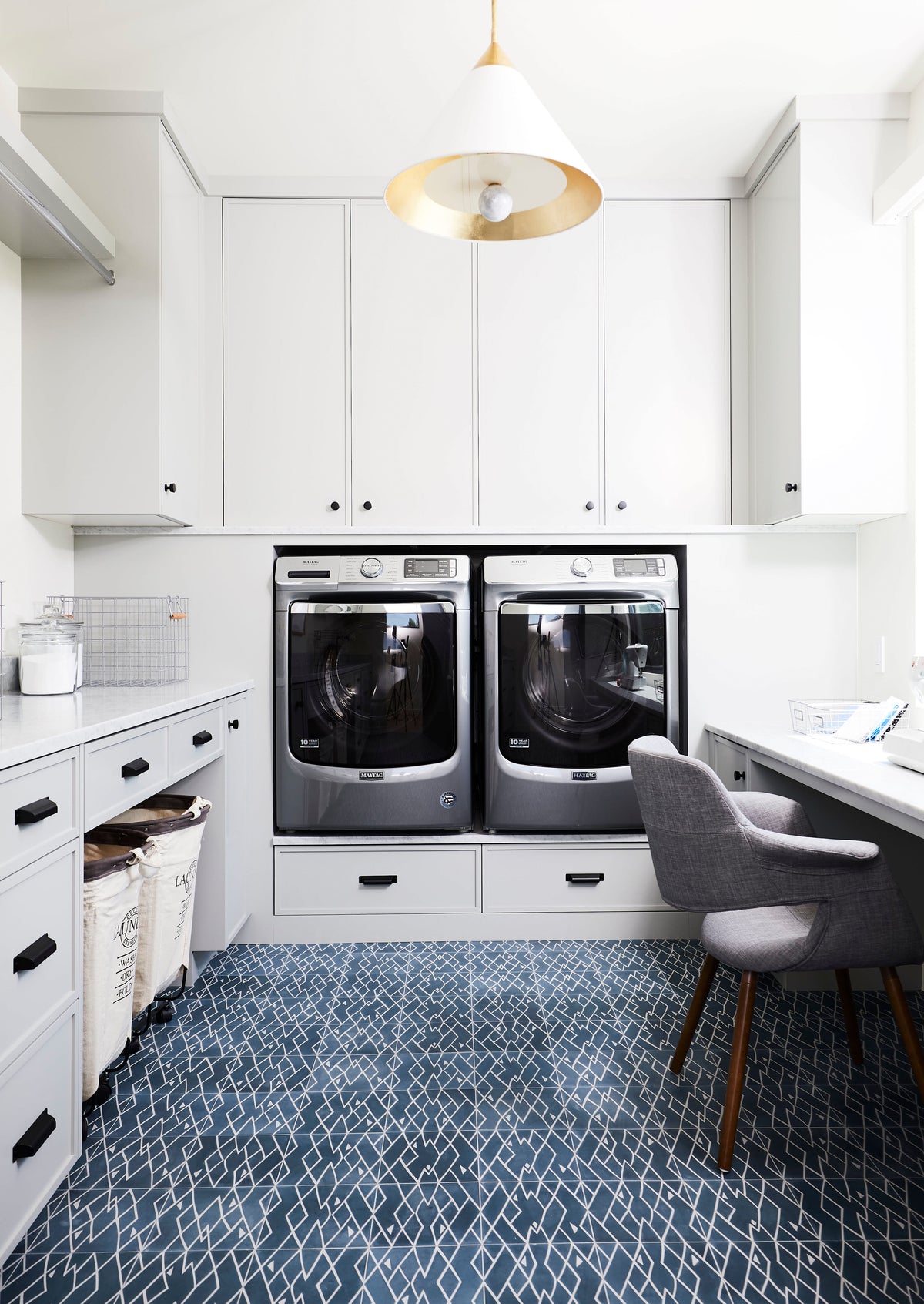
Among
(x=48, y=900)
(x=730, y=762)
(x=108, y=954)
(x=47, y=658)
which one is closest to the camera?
(x=48, y=900)

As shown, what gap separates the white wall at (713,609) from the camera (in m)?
2.60

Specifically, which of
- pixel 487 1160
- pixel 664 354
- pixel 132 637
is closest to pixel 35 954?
pixel 487 1160

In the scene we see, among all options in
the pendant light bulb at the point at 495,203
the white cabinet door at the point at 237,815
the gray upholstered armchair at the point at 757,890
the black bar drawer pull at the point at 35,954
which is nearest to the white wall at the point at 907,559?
the gray upholstered armchair at the point at 757,890

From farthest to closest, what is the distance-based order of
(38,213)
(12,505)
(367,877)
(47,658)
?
(367,877) → (12,505) → (47,658) → (38,213)

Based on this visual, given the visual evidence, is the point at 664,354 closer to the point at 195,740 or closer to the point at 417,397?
the point at 417,397

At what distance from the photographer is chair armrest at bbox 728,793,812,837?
6.03 feet

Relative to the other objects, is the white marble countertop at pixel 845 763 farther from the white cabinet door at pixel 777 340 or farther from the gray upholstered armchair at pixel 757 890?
the white cabinet door at pixel 777 340

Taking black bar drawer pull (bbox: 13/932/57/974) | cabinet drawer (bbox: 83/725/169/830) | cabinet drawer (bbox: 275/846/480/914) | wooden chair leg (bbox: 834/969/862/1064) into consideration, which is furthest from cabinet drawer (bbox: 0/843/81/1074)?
wooden chair leg (bbox: 834/969/862/1064)

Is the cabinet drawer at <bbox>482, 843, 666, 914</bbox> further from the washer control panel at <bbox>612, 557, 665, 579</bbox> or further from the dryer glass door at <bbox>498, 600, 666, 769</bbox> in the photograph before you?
the washer control panel at <bbox>612, 557, 665, 579</bbox>

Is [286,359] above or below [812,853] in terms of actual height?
above

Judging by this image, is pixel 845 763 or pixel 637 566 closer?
pixel 845 763

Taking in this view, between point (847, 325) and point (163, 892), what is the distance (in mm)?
2634

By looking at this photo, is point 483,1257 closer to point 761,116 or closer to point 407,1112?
point 407,1112

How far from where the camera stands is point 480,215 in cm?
139
